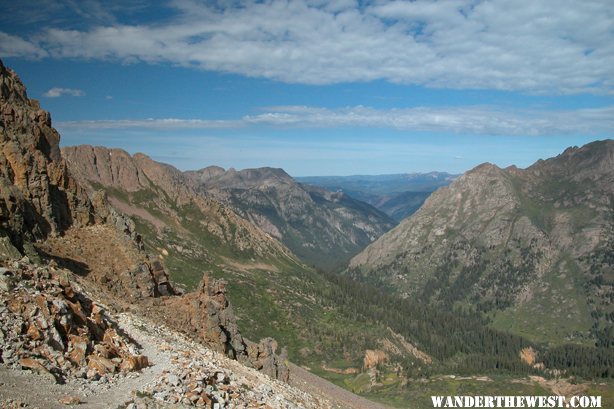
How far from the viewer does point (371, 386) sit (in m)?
178

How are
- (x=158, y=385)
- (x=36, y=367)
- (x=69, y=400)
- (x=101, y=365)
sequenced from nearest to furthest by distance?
1. (x=69, y=400)
2. (x=36, y=367)
3. (x=101, y=365)
4. (x=158, y=385)

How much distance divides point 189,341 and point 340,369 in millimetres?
160729

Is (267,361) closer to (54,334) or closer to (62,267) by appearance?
(62,267)

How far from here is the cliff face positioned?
148ft

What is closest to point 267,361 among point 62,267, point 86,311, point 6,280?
point 62,267

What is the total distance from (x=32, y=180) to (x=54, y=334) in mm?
34345

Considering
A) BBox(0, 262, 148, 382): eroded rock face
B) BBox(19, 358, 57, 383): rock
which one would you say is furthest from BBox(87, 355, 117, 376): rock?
BBox(19, 358, 57, 383): rock

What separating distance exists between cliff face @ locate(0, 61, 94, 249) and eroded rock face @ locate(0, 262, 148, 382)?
1398 centimetres

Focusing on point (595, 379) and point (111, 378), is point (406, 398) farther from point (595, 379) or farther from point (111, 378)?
point (111, 378)

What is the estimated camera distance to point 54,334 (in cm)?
2620

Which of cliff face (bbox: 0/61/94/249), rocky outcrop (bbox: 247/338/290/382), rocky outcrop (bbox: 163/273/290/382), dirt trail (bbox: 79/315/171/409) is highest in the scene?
cliff face (bbox: 0/61/94/249)

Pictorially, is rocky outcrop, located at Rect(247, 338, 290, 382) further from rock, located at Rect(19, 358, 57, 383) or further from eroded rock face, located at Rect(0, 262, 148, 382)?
rock, located at Rect(19, 358, 57, 383)

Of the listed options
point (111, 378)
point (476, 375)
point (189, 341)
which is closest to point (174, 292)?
point (189, 341)

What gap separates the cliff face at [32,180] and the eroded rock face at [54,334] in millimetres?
13979
